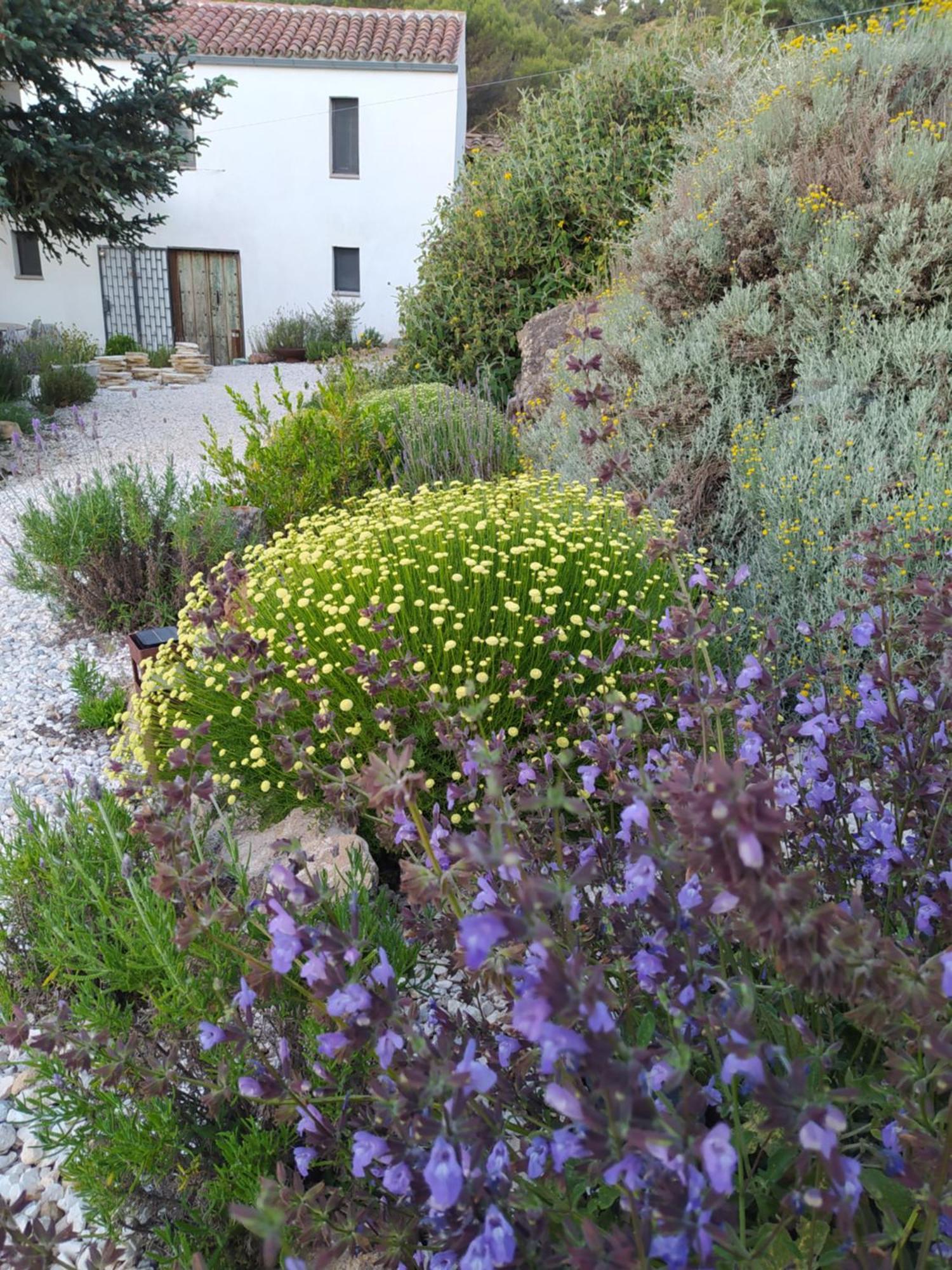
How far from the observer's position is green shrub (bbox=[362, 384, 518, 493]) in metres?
5.92

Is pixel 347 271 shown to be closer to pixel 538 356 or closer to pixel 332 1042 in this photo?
A: pixel 538 356

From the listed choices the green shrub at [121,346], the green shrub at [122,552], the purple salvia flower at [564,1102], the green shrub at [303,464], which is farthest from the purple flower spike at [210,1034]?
the green shrub at [121,346]

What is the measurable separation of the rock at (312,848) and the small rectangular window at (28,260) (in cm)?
2027

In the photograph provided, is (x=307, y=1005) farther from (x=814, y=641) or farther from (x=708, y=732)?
(x=814, y=641)

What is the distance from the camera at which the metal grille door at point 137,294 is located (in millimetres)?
19344

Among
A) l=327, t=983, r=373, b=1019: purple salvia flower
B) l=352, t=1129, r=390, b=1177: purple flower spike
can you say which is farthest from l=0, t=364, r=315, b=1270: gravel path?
l=327, t=983, r=373, b=1019: purple salvia flower

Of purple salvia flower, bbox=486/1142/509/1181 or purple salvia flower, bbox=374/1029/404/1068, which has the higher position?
purple salvia flower, bbox=374/1029/404/1068

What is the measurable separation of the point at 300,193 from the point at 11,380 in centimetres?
969

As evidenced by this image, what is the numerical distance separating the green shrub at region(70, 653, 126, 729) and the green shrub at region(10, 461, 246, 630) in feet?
2.40

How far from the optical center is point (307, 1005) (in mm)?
1851

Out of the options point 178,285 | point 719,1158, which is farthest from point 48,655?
point 178,285

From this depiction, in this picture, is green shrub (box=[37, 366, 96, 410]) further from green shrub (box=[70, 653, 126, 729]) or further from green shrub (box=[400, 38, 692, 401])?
green shrub (box=[70, 653, 126, 729])

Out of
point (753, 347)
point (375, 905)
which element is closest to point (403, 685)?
point (375, 905)

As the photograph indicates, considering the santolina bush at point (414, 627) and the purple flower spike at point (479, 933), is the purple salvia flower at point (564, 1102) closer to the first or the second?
the purple flower spike at point (479, 933)
